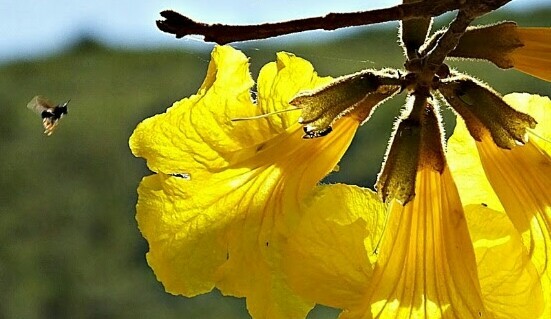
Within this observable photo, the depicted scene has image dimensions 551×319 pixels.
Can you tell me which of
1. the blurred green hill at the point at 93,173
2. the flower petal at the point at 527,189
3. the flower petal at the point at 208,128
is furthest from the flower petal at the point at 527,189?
the blurred green hill at the point at 93,173

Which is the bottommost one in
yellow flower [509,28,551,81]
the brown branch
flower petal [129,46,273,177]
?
flower petal [129,46,273,177]

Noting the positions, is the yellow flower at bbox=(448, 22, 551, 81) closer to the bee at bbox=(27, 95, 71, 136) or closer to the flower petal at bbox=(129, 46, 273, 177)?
the flower petal at bbox=(129, 46, 273, 177)

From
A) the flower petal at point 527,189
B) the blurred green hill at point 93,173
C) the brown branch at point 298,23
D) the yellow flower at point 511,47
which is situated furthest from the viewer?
the blurred green hill at point 93,173

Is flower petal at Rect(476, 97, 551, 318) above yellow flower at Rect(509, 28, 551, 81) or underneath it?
underneath

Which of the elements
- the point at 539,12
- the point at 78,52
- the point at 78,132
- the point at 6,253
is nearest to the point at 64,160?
the point at 78,132

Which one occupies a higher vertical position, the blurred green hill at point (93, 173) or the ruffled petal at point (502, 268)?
the ruffled petal at point (502, 268)

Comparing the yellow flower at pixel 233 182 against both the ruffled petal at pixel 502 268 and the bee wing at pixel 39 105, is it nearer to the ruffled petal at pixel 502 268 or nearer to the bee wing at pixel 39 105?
the ruffled petal at pixel 502 268

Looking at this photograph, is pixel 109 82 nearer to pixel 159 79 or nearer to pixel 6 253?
pixel 159 79

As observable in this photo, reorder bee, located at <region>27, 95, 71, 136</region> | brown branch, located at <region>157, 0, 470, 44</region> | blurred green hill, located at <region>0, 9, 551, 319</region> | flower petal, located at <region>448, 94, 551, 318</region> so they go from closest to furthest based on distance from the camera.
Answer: brown branch, located at <region>157, 0, 470, 44</region> < flower petal, located at <region>448, 94, 551, 318</region> < bee, located at <region>27, 95, 71, 136</region> < blurred green hill, located at <region>0, 9, 551, 319</region>

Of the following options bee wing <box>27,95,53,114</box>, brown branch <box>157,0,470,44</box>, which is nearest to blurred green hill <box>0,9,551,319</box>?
bee wing <box>27,95,53,114</box>
